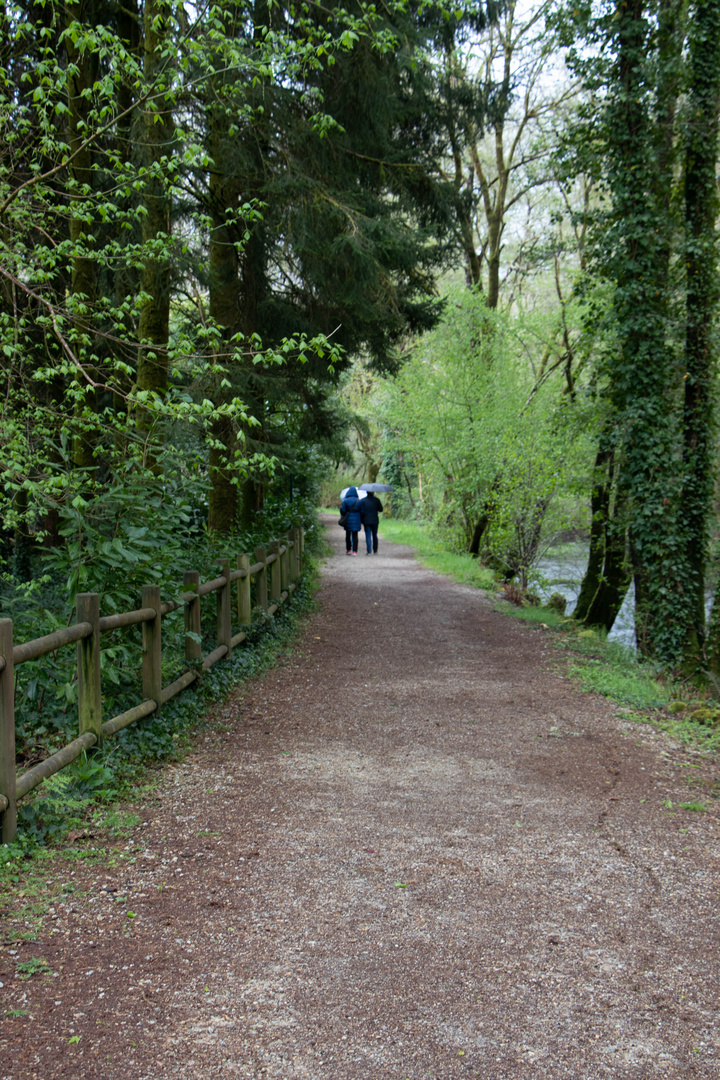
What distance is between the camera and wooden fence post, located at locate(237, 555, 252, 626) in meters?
8.95

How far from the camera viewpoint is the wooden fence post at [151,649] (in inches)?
230

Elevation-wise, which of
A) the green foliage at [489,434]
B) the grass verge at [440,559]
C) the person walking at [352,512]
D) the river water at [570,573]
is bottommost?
the river water at [570,573]

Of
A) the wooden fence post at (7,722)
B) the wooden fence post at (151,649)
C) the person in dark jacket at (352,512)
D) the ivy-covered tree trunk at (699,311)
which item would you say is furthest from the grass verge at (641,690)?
the person in dark jacket at (352,512)

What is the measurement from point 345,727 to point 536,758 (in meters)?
1.67

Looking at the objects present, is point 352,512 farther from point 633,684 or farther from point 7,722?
point 7,722

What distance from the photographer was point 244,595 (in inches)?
354

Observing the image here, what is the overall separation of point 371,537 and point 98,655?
60.0 feet

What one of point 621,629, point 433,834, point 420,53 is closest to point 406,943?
point 433,834

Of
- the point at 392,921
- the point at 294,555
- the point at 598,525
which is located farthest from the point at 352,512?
the point at 392,921

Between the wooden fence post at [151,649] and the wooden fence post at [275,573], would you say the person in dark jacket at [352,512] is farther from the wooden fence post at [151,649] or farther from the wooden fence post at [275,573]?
the wooden fence post at [151,649]

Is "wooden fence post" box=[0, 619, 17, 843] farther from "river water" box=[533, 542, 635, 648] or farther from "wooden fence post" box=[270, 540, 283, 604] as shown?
"river water" box=[533, 542, 635, 648]

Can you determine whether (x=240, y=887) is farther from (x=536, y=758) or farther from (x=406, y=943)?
(x=536, y=758)

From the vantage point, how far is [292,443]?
1332 cm

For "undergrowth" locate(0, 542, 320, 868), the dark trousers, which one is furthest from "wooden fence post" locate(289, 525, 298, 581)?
the dark trousers
